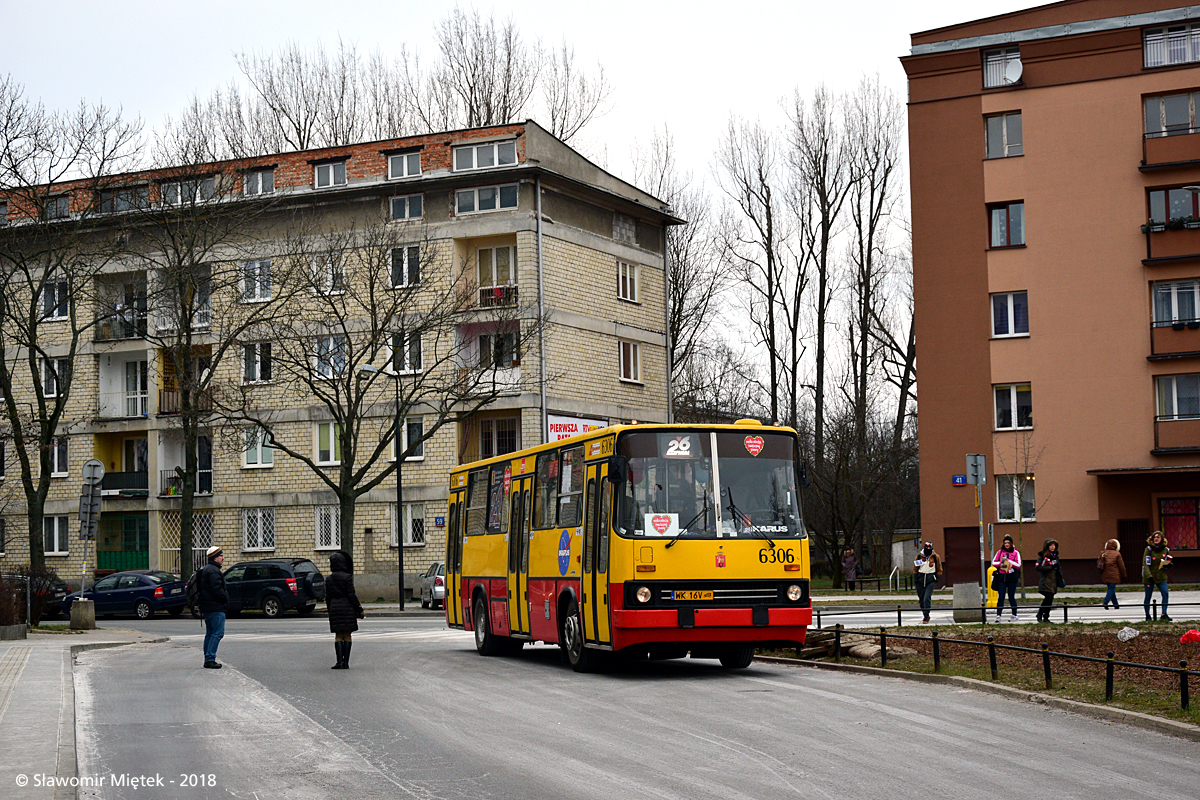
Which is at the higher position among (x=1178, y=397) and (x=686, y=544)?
(x=1178, y=397)

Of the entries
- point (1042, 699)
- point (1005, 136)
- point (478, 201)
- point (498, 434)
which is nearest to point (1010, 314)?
point (1005, 136)

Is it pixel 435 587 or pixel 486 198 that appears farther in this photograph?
pixel 486 198

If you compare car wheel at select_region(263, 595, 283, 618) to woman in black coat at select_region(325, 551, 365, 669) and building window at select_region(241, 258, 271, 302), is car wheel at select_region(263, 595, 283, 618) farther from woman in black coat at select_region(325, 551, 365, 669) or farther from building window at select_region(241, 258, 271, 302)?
woman in black coat at select_region(325, 551, 365, 669)

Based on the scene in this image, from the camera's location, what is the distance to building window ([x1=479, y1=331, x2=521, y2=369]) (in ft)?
143

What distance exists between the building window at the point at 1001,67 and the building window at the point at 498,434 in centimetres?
1999

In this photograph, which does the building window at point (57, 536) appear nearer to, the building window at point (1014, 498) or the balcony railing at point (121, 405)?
the balcony railing at point (121, 405)

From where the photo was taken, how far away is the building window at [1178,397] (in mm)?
43375

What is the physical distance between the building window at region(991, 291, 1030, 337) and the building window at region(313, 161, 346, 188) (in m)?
24.3

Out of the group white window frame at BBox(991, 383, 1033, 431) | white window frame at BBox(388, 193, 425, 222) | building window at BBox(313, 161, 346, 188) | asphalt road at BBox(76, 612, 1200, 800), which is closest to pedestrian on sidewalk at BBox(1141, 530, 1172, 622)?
asphalt road at BBox(76, 612, 1200, 800)

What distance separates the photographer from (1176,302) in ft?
144

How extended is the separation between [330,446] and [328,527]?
3088 millimetres

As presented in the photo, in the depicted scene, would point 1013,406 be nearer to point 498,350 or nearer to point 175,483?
point 498,350

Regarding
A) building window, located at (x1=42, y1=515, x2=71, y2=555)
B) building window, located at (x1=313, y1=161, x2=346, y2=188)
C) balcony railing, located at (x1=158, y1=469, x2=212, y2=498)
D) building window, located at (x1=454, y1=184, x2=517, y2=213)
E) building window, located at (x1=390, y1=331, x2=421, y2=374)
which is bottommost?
building window, located at (x1=42, y1=515, x2=71, y2=555)

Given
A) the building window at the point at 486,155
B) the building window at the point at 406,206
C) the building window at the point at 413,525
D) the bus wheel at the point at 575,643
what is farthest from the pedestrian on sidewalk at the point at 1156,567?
the building window at the point at 406,206
